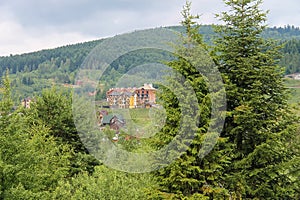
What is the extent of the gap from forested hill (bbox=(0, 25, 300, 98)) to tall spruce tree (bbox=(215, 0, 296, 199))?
89.0 meters

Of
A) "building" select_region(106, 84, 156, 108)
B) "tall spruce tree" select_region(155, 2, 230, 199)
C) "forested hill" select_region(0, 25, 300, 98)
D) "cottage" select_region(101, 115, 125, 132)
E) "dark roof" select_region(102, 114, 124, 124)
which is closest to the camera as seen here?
"tall spruce tree" select_region(155, 2, 230, 199)

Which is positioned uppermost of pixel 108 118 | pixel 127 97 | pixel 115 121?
pixel 127 97

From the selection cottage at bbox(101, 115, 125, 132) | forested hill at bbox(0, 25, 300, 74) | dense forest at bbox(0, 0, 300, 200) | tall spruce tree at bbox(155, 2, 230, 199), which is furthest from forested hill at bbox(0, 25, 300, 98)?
tall spruce tree at bbox(155, 2, 230, 199)

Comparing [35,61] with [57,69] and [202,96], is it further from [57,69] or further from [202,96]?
[202,96]

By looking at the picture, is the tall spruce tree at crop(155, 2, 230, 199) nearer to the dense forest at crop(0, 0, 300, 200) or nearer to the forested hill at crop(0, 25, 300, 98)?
the dense forest at crop(0, 0, 300, 200)

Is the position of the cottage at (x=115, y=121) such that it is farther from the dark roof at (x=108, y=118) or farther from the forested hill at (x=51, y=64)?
the forested hill at (x=51, y=64)

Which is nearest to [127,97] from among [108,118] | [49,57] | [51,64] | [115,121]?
[115,121]

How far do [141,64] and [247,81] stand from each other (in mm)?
9130

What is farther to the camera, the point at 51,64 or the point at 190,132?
the point at 51,64

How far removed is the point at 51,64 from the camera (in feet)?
500

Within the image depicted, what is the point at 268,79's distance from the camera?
509 inches

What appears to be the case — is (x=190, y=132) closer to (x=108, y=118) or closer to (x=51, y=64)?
(x=108, y=118)

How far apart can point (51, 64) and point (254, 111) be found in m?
148

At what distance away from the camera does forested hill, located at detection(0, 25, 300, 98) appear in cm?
12325
